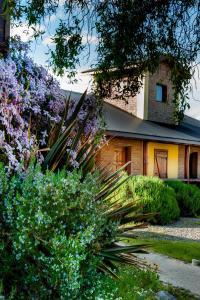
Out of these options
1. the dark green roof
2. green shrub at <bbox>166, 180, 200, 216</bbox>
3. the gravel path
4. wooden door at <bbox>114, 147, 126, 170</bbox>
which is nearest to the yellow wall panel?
the dark green roof

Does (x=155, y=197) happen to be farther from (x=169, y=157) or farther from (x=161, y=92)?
(x=161, y=92)

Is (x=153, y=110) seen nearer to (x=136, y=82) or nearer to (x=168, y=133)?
(x=168, y=133)

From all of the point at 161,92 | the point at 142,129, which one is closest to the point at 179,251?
the point at 142,129

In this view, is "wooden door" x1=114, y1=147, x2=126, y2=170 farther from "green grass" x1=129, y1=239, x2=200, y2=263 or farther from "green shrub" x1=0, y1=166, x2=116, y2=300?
"green shrub" x1=0, y1=166, x2=116, y2=300

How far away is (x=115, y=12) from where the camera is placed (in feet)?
22.7

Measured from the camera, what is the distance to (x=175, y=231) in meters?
12.7

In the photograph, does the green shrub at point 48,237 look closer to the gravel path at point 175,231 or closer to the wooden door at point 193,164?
the gravel path at point 175,231

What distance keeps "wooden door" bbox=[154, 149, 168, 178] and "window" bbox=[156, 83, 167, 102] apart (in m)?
2.84

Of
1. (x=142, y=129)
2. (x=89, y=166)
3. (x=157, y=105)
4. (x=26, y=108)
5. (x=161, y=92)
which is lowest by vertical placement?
(x=89, y=166)

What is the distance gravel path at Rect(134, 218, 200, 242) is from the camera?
11391 millimetres

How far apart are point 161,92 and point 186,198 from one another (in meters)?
9.58

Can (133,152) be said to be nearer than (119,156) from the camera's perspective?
No

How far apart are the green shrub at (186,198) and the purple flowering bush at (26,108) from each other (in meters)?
11.7

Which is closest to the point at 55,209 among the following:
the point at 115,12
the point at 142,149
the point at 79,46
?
the point at 79,46
